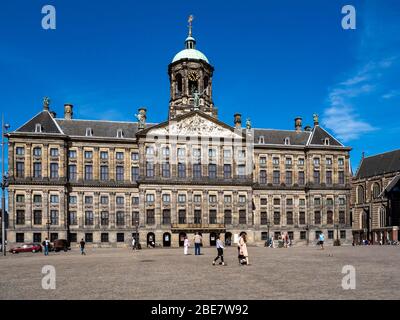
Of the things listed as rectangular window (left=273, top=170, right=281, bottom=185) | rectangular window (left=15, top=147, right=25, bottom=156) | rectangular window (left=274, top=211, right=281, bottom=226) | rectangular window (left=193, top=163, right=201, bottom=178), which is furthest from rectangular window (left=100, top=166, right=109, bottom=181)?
rectangular window (left=274, top=211, right=281, bottom=226)

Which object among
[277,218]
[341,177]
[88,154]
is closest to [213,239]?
[277,218]

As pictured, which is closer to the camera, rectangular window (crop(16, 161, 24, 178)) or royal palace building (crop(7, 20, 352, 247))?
rectangular window (crop(16, 161, 24, 178))

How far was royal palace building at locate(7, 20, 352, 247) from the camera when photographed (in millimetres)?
59250

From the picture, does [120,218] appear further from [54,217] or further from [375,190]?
[375,190]

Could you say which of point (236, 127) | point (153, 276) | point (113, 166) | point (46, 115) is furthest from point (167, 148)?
point (153, 276)

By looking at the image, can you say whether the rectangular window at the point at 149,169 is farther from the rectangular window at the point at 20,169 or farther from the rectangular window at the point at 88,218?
the rectangular window at the point at 20,169

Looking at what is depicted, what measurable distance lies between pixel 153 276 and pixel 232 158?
154 ft

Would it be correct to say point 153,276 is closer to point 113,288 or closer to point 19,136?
point 113,288

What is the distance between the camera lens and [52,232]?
58344 millimetres

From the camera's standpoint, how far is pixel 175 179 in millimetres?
61438

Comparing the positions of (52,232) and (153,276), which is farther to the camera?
(52,232)

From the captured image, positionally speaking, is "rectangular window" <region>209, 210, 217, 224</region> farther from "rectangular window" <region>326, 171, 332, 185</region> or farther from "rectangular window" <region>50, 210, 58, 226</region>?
"rectangular window" <region>50, 210, 58, 226</region>

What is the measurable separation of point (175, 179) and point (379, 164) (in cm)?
4711

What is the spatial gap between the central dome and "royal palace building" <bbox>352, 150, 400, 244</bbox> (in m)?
40.6
